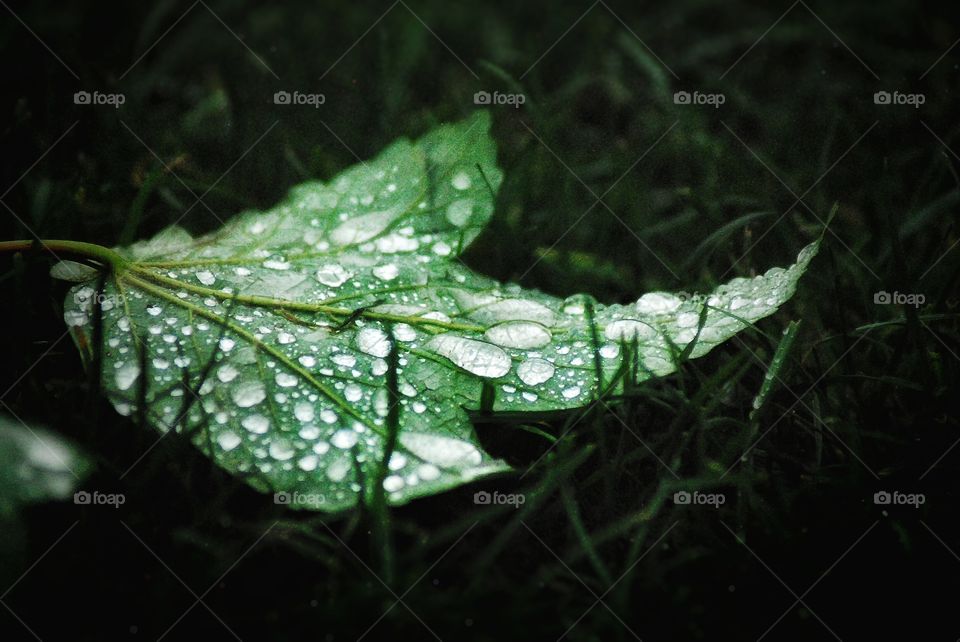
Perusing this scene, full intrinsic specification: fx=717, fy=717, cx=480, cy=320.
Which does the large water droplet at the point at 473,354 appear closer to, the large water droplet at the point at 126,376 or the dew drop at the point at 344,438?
the dew drop at the point at 344,438

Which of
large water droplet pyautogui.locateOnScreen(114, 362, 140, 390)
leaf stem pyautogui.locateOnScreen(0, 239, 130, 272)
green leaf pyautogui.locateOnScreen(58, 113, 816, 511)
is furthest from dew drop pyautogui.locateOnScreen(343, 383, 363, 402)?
leaf stem pyautogui.locateOnScreen(0, 239, 130, 272)


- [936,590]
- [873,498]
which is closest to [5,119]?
[873,498]

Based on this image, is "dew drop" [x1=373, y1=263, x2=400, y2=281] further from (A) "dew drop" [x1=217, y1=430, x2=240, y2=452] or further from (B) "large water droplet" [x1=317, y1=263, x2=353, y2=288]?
(A) "dew drop" [x1=217, y1=430, x2=240, y2=452]

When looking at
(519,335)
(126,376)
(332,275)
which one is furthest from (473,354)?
(126,376)

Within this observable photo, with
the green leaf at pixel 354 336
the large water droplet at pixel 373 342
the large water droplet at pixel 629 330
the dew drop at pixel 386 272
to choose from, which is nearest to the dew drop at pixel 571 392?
the green leaf at pixel 354 336

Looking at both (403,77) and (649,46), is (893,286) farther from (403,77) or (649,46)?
(403,77)

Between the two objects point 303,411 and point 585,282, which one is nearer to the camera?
point 303,411

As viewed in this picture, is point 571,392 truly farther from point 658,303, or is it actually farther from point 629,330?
point 658,303
